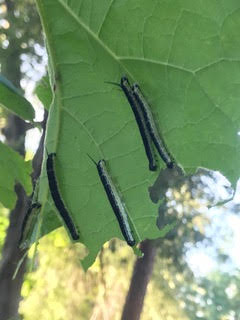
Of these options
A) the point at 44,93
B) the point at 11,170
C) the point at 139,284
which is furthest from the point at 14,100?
the point at 139,284

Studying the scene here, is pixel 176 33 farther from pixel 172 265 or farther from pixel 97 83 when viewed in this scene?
pixel 172 265

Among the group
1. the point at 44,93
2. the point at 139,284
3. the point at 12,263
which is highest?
the point at 44,93

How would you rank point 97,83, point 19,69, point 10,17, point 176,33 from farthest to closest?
point 10,17
point 19,69
point 97,83
point 176,33

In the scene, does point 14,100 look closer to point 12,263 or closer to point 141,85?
point 141,85

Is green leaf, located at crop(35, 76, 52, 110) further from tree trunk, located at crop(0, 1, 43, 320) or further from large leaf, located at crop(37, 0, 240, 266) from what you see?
tree trunk, located at crop(0, 1, 43, 320)

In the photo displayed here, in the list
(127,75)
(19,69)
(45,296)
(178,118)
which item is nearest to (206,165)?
(178,118)

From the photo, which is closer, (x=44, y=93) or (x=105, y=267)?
(x=44, y=93)
